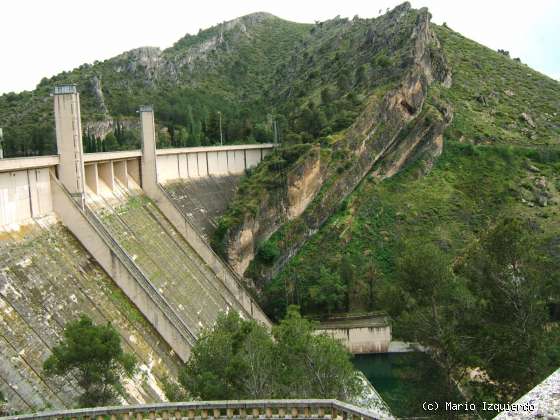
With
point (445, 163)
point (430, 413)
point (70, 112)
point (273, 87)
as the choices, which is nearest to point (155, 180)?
point (70, 112)

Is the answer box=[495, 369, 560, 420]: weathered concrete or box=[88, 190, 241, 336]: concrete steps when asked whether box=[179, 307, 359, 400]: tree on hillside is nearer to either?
box=[495, 369, 560, 420]: weathered concrete

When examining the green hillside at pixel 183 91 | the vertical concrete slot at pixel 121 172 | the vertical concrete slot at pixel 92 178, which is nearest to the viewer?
the vertical concrete slot at pixel 92 178

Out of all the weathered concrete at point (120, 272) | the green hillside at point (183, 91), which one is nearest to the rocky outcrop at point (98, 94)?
the green hillside at point (183, 91)

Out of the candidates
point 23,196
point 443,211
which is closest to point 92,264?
point 23,196

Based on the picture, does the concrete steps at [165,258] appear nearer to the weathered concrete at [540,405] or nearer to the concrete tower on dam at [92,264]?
the concrete tower on dam at [92,264]

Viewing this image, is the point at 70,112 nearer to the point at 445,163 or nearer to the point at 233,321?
the point at 233,321

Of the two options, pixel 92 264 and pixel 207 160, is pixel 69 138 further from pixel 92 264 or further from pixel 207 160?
pixel 207 160
